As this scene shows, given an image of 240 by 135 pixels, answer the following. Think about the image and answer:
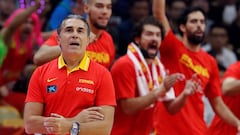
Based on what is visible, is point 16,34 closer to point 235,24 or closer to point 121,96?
point 121,96

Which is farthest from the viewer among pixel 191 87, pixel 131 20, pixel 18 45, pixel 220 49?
pixel 131 20

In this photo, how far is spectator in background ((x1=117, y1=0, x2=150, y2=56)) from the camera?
11922 mm

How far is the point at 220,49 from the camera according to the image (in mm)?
12062

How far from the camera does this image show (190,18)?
8898 millimetres

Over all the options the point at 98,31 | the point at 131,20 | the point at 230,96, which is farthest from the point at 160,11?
the point at 131,20

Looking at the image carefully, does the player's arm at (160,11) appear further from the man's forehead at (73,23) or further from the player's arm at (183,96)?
the man's forehead at (73,23)

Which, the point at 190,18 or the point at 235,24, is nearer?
the point at 190,18

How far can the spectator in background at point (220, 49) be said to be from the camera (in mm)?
11977

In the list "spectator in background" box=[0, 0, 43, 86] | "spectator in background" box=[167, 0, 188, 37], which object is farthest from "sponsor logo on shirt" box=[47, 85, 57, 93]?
"spectator in background" box=[167, 0, 188, 37]

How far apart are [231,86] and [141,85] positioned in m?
1.07

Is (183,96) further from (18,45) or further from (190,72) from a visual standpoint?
(18,45)

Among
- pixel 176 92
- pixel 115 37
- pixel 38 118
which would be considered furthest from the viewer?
pixel 115 37

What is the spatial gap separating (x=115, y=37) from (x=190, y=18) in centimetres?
239

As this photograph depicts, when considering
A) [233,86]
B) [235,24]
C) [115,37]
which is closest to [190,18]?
[233,86]
